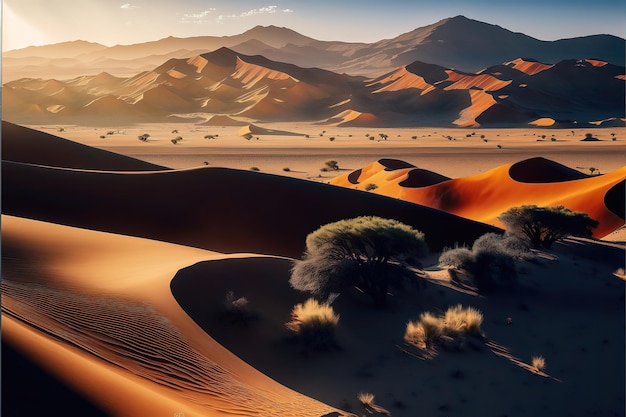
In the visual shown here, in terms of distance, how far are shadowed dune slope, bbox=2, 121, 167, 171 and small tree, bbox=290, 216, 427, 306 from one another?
77.9ft

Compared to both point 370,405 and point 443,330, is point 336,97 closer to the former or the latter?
point 443,330

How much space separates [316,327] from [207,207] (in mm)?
13987

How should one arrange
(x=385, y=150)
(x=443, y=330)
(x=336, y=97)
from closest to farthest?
(x=443, y=330)
(x=385, y=150)
(x=336, y=97)

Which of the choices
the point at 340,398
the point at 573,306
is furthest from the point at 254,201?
the point at 340,398

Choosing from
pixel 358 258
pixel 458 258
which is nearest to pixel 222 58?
pixel 458 258

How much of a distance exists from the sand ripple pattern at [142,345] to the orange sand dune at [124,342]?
2 centimetres

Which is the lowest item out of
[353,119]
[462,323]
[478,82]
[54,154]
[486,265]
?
[353,119]

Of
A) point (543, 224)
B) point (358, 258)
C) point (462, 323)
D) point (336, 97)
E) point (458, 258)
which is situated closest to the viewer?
point (462, 323)

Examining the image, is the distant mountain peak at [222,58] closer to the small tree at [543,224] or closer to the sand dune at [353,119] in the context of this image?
the sand dune at [353,119]

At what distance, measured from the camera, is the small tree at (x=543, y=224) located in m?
18.7

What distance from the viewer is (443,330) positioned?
35.9 ft

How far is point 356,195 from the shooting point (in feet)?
83.7

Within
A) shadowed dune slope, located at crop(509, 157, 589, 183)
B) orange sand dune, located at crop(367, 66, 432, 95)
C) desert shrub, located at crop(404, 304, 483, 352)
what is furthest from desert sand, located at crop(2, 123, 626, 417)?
orange sand dune, located at crop(367, 66, 432, 95)

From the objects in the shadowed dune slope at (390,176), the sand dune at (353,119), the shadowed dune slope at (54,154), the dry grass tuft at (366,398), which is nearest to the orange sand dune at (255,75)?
the sand dune at (353,119)
